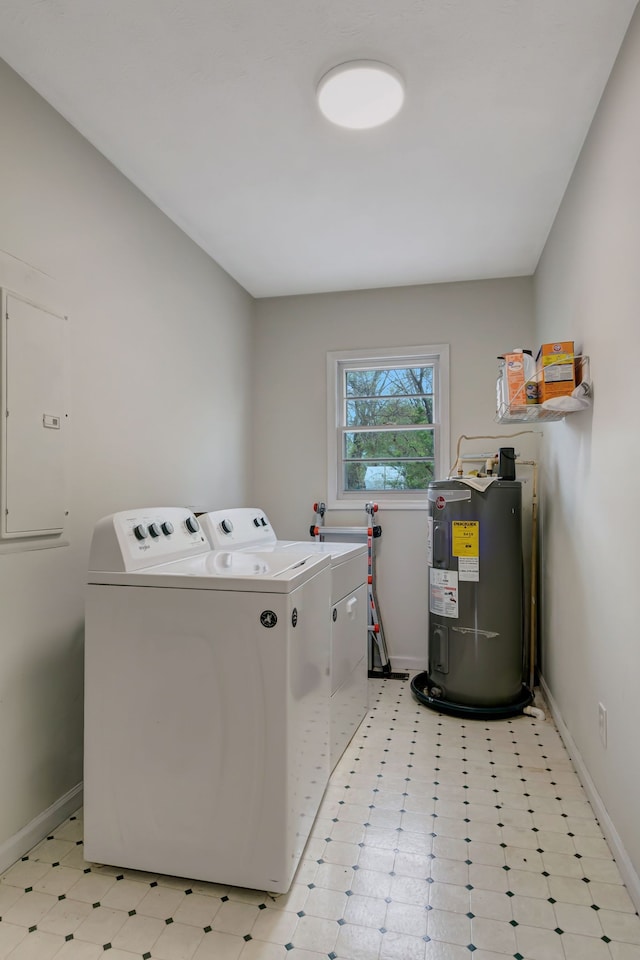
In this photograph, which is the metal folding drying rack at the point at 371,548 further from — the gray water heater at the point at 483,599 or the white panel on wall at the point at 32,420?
the white panel on wall at the point at 32,420

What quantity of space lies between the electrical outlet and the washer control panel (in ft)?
5.37

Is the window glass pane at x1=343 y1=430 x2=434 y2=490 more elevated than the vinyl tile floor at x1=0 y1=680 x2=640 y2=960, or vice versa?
the window glass pane at x1=343 y1=430 x2=434 y2=490

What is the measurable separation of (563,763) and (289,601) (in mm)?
1639

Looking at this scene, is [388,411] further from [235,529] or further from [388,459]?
[235,529]

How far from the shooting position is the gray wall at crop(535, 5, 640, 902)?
162 cm

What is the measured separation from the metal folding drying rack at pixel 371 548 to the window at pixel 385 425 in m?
0.15

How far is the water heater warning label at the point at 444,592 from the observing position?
2963mm

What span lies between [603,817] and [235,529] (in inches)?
74.0

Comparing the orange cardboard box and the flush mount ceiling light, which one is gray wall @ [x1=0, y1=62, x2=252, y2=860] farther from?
the orange cardboard box

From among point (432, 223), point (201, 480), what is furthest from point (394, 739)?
point (432, 223)

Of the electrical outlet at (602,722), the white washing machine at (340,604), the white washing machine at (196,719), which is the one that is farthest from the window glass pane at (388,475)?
the white washing machine at (196,719)

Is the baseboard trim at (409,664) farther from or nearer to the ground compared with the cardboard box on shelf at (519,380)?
nearer to the ground

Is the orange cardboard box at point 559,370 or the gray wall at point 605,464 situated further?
the orange cardboard box at point 559,370

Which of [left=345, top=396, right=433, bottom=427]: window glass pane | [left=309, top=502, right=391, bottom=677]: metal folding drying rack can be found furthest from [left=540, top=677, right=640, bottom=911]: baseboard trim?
[left=345, top=396, right=433, bottom=427]: window glass pane
